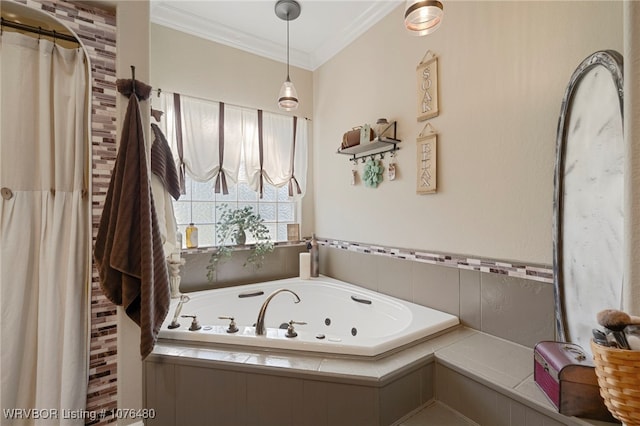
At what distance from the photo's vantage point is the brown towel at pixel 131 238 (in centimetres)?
128

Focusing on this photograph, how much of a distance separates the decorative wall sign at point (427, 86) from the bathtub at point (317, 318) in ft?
4.48

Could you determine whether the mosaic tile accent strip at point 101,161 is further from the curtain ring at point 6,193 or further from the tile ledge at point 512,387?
the tile ledge at point 512,387

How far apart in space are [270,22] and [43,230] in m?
2.29

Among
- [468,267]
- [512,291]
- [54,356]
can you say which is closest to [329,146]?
[468,267]

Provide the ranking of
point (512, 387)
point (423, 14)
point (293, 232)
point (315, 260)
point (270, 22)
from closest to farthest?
point (512, 387)
point (423, 14)
point (270, 22)
point (315, 260)
point (293, 232)

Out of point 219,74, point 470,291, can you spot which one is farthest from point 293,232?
point 470,291

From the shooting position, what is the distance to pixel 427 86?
6.33ft

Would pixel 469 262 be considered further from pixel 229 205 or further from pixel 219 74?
pixel 219 74

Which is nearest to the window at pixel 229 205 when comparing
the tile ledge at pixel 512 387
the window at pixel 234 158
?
the window at pixel 234 158

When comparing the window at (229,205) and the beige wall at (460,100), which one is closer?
the beige wall at (460,100)

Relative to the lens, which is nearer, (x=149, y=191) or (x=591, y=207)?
(x=591, y=207)

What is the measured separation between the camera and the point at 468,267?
5.63 ft

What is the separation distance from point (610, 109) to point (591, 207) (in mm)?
396

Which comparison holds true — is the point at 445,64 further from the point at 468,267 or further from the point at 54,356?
the point at 54,356
